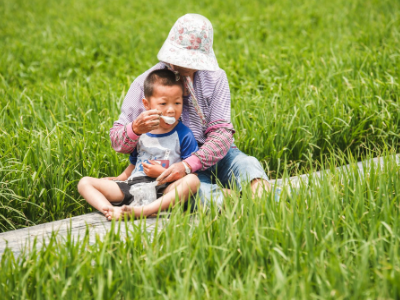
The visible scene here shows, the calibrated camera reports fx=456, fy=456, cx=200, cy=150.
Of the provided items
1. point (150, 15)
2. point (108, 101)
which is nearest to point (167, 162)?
point (108, 101)

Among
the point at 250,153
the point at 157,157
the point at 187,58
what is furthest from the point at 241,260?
the point at 250,153

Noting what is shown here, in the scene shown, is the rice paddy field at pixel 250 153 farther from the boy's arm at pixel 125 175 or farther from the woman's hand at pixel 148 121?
the woman's hand at pixel 148 121

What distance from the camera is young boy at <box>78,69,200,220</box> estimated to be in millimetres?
2344

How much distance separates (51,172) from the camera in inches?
104

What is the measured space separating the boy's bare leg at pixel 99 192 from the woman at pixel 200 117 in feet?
0.69

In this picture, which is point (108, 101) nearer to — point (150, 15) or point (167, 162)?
point (167, 162)

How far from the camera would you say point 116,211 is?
2250 mm

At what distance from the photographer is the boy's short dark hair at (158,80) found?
2.40 m

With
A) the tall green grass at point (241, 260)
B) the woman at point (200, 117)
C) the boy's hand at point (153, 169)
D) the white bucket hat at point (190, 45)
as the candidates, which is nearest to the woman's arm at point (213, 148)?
the woman at point (200, 117)

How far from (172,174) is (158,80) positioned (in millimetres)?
501

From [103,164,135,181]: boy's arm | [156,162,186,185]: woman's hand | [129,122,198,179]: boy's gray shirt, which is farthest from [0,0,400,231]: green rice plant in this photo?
[156,162,186,185]: woman's hand

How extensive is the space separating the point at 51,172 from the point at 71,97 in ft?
4.90

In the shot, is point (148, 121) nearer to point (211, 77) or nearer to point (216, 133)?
point (216, 133)

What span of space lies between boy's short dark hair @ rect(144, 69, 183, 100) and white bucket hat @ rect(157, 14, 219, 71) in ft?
0.24
